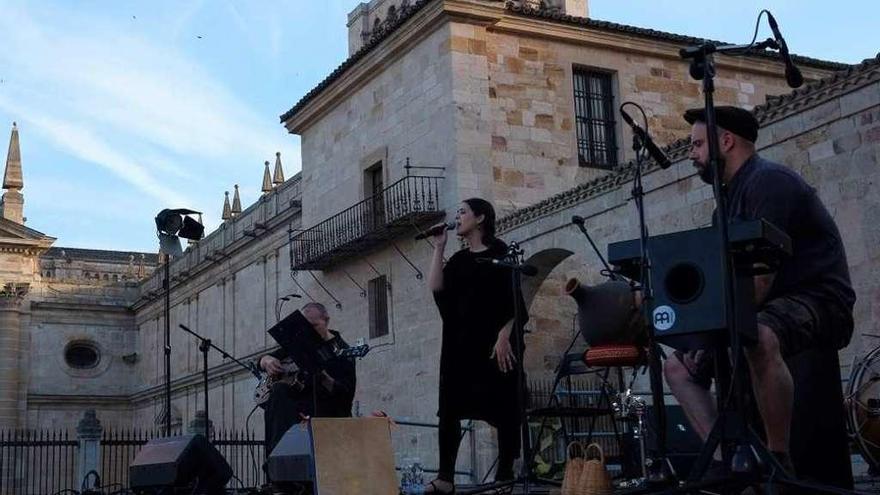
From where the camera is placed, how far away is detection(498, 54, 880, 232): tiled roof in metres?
10.5

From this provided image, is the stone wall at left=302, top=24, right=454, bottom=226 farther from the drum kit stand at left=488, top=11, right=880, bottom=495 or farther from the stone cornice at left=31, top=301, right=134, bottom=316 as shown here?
the stone cornice at left=31, top=301, right=134, bottom=316

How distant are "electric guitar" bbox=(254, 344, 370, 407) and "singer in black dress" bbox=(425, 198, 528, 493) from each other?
1540 millimetres

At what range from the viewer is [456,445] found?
5750 millimetres

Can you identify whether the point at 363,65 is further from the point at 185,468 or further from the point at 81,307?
the point at 81,307

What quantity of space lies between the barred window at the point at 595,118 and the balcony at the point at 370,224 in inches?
109

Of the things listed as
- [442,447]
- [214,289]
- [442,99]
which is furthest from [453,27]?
[214,289]

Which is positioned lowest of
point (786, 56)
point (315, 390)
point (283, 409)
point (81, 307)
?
point (283, 409)

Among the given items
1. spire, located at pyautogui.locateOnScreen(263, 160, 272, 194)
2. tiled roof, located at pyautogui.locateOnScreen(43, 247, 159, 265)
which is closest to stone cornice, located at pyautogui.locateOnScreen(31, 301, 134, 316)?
spire, located at pyautogui.locateOnScreen(263, 160, 272, 194)

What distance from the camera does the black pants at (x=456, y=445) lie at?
563cm

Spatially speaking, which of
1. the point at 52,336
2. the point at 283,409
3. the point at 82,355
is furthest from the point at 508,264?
the point at 82,355

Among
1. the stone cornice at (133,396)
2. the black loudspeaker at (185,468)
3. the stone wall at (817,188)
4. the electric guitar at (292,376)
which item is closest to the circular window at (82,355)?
the stone cornice at (133,396)

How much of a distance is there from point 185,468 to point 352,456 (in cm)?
336

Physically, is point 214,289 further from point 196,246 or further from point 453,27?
point 453,27

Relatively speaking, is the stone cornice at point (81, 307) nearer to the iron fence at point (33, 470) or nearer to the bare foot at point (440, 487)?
the iron fence at point (33, 470)
